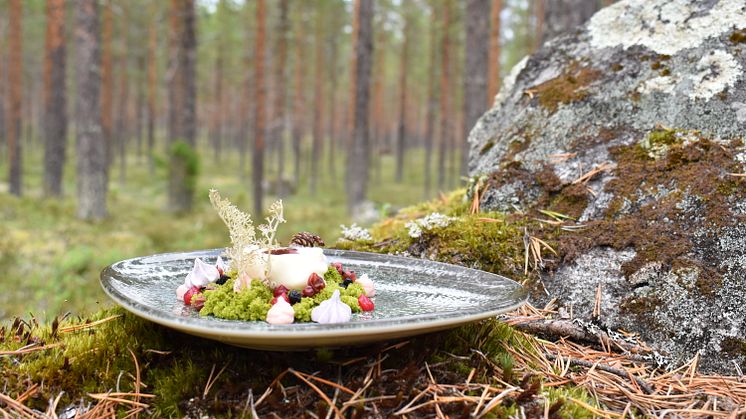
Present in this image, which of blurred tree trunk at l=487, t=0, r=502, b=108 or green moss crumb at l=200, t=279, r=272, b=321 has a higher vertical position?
blurred tree trunk at l=487, t=0, r=502, b=108

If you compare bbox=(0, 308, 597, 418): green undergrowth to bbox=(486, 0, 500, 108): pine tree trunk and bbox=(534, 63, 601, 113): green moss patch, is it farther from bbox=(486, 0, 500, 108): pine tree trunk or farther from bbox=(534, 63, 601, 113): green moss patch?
bbox=(486, 0, 500, 108): pine tree trunk

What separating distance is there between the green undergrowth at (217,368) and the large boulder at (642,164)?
65 centimetres

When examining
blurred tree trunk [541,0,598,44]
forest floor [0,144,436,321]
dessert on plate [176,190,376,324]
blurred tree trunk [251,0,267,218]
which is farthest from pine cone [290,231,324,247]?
blurred tree trunk [251,0,267,218]

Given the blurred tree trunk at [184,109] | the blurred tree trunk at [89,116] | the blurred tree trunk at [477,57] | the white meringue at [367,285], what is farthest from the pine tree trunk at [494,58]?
the white meringue at [367,285]

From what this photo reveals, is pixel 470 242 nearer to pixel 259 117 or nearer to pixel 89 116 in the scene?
pixel 89 116

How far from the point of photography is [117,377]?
1.62m

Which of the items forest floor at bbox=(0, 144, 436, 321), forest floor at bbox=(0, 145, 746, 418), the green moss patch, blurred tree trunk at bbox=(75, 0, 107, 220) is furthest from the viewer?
blurred tree trunk at bbox=(75, 0, 107, 220)

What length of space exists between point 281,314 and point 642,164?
194 centimetres

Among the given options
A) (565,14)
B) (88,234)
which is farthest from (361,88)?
(565,14)

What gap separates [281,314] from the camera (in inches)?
61.4

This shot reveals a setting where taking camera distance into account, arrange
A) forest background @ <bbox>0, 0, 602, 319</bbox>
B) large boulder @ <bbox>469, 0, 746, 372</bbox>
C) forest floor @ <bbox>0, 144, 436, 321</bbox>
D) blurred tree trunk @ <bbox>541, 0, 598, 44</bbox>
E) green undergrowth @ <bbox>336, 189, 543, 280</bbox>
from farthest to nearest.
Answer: forest background @ <bbox>0, 0, 602, 319</bbox> → forest floor @ <bbox>0, 144, 436, 321</bbox> → blurred tree trunk @ <bbox>541, 0, 598, 44</bbox> → green undergrowth @ <bbox>336, 189, 543, 280</bbox> → large boulder @ <bbox>469, 0, 746, 372</bbox>

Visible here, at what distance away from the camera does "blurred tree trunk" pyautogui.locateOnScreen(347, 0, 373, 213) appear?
1487 cm

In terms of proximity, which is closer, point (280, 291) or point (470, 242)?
point (280, 291)

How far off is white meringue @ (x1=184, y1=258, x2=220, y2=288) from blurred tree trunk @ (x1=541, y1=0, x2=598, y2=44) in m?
5.09
